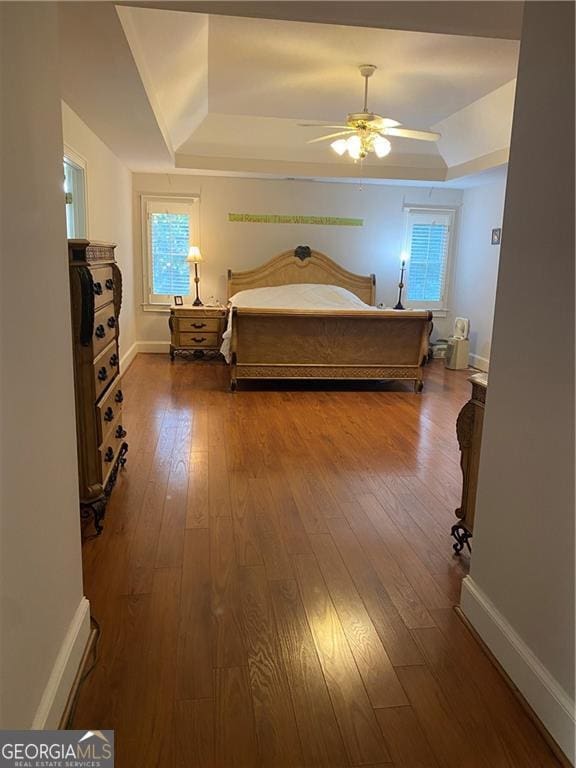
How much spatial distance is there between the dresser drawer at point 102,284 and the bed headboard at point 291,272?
417cm

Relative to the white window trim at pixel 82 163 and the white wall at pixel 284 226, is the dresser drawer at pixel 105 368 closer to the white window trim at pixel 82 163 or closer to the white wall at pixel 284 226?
the white window trim at pixel 82 163

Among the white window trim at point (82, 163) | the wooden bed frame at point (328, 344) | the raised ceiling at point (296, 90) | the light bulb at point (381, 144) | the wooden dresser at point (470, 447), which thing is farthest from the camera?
the wooden bed frame at point (328, 344)

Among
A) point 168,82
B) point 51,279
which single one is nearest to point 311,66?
point 168,82

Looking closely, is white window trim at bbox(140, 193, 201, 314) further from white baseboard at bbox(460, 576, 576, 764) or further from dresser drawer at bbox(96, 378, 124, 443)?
white baseboard at bbox(460, 576, 576, 764)

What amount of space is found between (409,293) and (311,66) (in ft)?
12.7

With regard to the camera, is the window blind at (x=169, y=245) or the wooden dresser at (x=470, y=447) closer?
the wooden dresser at (x=470, y=447)

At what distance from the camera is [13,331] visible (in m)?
1.19

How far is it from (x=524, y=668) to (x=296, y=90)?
4945 millimetres

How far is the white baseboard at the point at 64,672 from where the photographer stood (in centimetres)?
136

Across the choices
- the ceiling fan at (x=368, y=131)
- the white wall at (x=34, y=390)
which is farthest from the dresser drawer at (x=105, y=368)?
the ceiling fan at (x=368, y=131)

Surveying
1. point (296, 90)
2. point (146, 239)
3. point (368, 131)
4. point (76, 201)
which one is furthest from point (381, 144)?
point (146, 239)

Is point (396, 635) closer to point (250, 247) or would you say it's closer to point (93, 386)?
point (93, 386)

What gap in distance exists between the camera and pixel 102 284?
106 inches

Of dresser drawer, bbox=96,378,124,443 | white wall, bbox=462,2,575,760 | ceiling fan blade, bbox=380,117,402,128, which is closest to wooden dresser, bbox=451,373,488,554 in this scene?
white wall, bbox=462,2,575,760
